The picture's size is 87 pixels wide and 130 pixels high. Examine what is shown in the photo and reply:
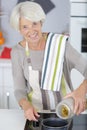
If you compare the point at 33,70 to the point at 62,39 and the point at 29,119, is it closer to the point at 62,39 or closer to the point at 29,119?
the point at 62,39

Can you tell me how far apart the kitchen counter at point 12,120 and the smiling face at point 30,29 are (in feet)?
1.07

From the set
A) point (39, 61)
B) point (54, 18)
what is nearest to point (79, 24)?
point (54, 18)

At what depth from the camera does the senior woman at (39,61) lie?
139 centimetres

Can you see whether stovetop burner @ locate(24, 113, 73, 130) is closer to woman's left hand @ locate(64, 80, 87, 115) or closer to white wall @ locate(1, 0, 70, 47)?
woman's left hand @ locate(64, 80, 87, 115)

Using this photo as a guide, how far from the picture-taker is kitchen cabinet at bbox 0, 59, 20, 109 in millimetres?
2428

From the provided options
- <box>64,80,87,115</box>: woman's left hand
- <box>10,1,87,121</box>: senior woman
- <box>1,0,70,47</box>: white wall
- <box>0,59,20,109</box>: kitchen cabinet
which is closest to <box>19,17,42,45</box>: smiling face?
<box>10,1,87,121</box>: senior woman

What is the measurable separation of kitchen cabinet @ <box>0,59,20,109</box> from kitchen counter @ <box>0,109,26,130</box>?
1051 millimetres

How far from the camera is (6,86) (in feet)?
8.11

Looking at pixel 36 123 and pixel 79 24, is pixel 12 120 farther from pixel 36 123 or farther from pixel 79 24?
pixel 79 24

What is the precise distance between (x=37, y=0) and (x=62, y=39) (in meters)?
1.40

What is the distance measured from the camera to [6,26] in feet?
9.18

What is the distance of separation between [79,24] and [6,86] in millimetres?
730

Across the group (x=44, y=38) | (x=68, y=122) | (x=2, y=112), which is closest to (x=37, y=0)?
(x=44, y=38)

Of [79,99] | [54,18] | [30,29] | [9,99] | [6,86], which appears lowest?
[9,99]
